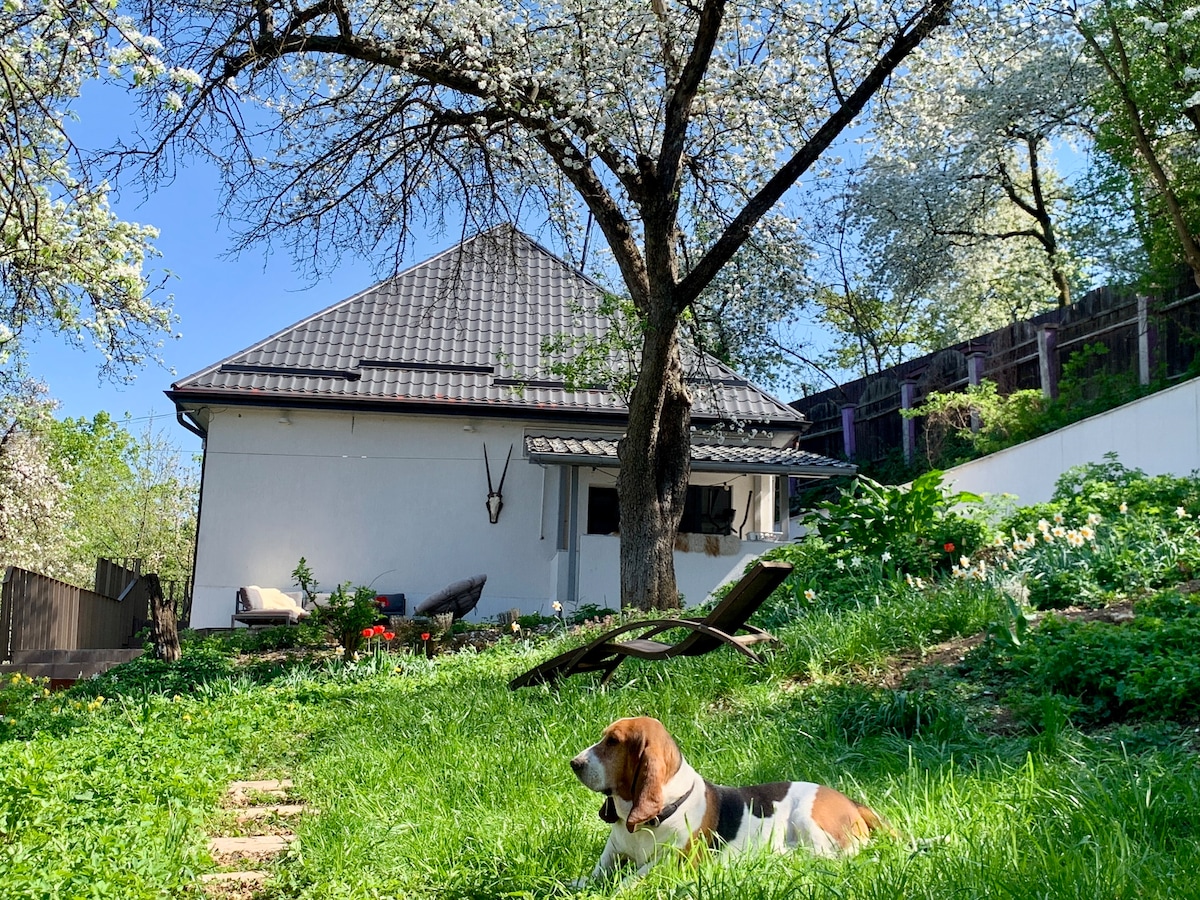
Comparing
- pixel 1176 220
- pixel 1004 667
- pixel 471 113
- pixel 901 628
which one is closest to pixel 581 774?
pixel 1004 667

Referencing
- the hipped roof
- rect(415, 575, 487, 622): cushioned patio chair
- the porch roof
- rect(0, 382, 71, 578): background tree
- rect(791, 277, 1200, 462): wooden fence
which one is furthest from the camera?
rect(0, 382, 71, 578): background tree

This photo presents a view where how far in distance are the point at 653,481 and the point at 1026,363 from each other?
10928 mm

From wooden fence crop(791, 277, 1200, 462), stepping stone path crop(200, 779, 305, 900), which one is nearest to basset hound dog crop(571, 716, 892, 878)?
stepping stone path crop(200, 779, 305, 900)

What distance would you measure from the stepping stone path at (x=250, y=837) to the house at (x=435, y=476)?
10.1 m

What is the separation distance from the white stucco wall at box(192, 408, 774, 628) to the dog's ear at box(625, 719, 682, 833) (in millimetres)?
12544

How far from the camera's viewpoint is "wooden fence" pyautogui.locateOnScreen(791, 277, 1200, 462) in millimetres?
15727

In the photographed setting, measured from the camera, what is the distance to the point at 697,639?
21.2 ft

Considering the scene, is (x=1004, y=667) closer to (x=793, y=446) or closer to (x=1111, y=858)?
(x=1111, y=858)

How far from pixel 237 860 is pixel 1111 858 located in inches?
129

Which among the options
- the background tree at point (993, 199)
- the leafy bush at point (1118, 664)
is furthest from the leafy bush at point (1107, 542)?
the background tree at point (993, 199)

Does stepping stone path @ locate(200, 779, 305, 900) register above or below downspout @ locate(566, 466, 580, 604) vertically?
below

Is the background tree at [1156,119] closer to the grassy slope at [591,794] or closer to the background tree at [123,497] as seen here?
the grassy slope at [591,794]

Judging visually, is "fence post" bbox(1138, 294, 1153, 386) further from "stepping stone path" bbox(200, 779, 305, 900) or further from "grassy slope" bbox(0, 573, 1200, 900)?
"stepping stone path" bbox(200, 779, 305, 900)

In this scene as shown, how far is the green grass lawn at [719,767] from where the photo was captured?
3244 millimetres
